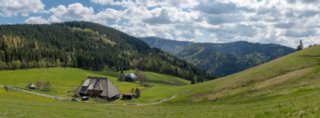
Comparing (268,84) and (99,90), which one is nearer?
(268,84)

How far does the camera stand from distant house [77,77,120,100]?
4438 inches

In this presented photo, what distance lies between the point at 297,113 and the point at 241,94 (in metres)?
44.6

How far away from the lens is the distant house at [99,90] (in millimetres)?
112725

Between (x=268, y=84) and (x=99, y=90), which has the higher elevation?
(x=268, y=84)

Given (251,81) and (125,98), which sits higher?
(251,81)

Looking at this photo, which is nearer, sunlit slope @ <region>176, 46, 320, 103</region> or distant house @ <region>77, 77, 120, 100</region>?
sunlit slope @ <region>176, 46, 320, 103</region>

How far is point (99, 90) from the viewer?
116 metres

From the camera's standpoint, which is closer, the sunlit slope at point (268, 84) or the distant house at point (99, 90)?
the sunlit slope at point (268, 84)

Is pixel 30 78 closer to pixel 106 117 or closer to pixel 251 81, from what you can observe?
pixel 251 81

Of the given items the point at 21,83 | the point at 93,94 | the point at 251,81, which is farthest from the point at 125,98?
the point at 21,83

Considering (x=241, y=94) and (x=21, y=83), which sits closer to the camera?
(x=241, y=94)

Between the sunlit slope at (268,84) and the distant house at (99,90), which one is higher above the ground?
the sunlit slope at (268,84)

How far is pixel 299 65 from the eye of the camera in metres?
89.4

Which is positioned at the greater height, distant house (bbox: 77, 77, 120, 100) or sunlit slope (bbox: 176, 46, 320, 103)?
sunlit slope (bbox: 176, 46, 320, 103)
